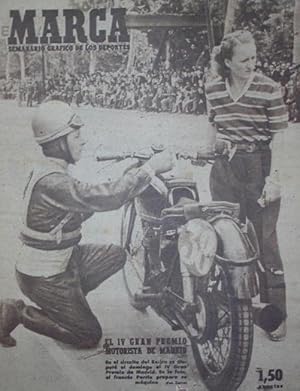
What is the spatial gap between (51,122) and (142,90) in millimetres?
226

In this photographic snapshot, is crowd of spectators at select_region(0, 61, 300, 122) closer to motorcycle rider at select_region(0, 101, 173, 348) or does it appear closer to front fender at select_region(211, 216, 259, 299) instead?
motorcycle rider at select_region(0, 101, 173, 348)

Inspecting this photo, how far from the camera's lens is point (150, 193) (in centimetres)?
167

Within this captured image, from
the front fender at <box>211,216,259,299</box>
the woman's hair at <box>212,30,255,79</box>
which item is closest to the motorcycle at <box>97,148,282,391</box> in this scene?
the front fender at <box>211,216,259,299</box>

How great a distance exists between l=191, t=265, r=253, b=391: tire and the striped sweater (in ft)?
1.06

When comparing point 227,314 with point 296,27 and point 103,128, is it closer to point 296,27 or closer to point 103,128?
point 103,128

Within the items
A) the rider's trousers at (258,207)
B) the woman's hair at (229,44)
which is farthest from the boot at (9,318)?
the woman's hair at (229,44)

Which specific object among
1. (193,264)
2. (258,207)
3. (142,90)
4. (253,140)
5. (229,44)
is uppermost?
(229,44)

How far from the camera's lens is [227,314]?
65.6 inches

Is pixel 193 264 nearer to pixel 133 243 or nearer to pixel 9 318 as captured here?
pixel 133 243

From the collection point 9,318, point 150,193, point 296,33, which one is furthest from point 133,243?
point 296,33

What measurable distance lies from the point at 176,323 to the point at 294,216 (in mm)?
373

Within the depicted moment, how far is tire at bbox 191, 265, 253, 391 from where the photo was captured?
1.65 metres

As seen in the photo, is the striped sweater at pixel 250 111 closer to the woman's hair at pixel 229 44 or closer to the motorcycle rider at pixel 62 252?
the woman's hair at pixel 229 44

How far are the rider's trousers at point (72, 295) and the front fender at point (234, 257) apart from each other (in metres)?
0.23
